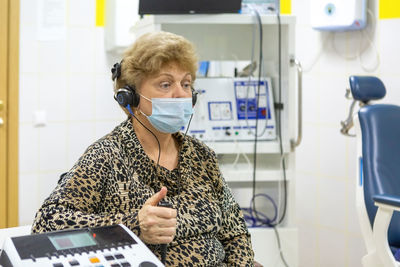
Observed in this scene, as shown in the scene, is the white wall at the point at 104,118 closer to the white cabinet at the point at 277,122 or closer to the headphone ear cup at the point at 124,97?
the white cabinet at the point at 277,122

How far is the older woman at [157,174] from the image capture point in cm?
133

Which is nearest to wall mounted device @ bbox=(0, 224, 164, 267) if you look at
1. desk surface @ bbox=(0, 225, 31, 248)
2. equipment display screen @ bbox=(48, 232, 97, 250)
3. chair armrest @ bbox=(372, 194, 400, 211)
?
equipment display screen @ bbox=(48, 232, 97, 250)

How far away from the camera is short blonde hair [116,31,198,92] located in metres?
1.53

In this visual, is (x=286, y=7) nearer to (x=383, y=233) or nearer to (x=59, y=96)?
(x=59, y=96)

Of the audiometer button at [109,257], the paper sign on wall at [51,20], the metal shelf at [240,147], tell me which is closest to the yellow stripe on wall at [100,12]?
the paper sign on wall at [51,20]

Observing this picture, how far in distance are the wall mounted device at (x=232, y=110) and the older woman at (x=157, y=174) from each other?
0.90 metres

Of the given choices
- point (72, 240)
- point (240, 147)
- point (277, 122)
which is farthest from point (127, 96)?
point (277, 122)

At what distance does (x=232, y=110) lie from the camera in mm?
2629

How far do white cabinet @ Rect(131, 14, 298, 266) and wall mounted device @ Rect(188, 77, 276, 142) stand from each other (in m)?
0.05

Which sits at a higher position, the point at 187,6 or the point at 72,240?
the point at 187,6

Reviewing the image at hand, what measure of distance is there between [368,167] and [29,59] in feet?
7.12

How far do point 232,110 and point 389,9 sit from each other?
1095mm

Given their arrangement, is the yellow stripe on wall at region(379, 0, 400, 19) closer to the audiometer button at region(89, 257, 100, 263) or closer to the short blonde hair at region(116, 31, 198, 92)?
the short blonde hair at region(116, 31, 198, 92)

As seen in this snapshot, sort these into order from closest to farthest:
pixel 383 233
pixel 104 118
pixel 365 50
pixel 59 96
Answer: pixel 383 233, pixel 365 50, pixel 59 96, pixel 104 118
